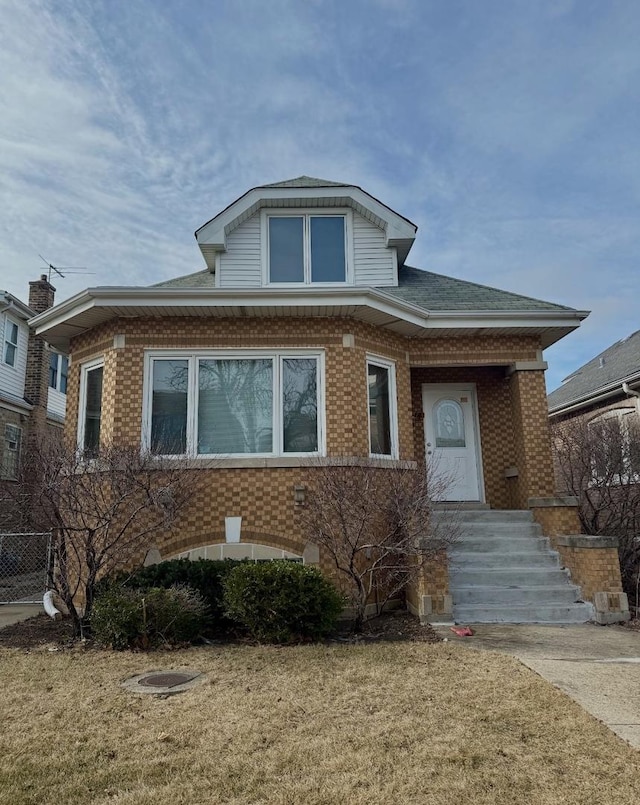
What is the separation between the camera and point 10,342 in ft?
57.8

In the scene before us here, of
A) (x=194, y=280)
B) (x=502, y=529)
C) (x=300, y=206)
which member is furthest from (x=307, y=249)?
(x=502, y=529)

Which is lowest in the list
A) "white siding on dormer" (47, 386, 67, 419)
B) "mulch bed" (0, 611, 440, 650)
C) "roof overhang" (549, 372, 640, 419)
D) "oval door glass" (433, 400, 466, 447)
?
"mulch bed" (0, 611, 440, 650)

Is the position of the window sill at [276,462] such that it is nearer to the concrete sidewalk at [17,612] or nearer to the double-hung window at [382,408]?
the double-hung window at [382,408]

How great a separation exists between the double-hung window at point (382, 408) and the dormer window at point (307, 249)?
1.94 meters

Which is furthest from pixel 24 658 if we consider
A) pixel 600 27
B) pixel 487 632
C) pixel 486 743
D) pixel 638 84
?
pixel 638 84

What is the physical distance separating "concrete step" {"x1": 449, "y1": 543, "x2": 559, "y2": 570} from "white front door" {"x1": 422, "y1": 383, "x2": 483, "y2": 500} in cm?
196

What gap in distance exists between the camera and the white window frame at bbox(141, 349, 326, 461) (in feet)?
26.7

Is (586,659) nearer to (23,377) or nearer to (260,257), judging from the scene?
(260,257)

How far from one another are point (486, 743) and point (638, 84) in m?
11.7

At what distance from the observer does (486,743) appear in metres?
3.55

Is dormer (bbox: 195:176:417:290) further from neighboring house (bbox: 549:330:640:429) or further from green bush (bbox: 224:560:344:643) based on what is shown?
neighboring house (bbox: 549:330:640:429)

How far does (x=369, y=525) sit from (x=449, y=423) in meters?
4.09

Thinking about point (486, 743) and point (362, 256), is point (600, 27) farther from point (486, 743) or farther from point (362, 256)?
point (486, 743)

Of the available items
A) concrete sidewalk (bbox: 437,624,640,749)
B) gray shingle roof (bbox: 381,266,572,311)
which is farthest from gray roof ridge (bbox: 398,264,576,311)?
concrete sidewalk (bbox: 437,624,640,749)
